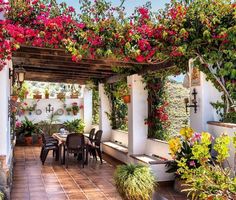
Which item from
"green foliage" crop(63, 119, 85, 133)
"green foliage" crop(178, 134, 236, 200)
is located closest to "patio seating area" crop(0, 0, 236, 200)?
"green foliage" crop(178, 134, 236, 200)

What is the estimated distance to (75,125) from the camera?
557 inches

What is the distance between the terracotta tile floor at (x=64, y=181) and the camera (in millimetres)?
5734

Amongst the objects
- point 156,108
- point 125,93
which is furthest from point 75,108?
point 156,108

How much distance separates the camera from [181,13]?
5.48 m

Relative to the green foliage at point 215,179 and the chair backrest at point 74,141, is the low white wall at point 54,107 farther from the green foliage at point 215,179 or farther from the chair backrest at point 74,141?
the green foliage at point 215,179

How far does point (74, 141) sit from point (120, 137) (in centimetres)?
246

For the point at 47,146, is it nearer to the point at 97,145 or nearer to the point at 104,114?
the point at 97,145

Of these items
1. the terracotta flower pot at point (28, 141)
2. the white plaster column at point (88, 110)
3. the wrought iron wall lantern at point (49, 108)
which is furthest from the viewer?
the white plaster column at point (88, 110)

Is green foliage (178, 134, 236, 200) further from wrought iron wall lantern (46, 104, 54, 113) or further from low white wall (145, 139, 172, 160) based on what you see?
wrought iron wall lantern (46, 104, 54, 113)

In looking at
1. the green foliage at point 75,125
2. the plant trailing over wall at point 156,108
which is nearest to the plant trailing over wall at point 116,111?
the plant trailing over wall at point 156,108

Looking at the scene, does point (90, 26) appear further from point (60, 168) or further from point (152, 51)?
point (60, 168)

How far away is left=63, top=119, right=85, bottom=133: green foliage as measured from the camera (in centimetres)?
1402

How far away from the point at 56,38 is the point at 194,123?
9.93 feet

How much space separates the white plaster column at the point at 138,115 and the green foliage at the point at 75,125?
6017 millimetres
